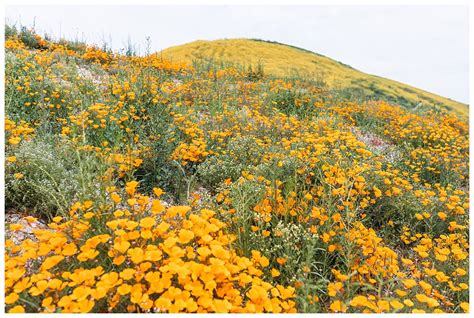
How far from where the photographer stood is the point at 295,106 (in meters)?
8.34

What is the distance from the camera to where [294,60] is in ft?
78.9

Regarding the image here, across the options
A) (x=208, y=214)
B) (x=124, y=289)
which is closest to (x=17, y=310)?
(x=124, y=289)

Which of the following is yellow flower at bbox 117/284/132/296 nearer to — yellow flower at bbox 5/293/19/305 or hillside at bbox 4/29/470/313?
hillside at bbox 4/29/470/313

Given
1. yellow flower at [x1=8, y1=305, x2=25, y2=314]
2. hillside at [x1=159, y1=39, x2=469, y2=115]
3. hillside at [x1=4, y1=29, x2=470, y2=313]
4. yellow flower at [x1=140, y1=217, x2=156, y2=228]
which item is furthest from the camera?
hillside at [x1=159, y1=39, x2=469, y2=115]

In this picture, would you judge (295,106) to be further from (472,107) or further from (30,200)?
(30,200)

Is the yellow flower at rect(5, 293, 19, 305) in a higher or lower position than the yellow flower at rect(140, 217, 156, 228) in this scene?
lower

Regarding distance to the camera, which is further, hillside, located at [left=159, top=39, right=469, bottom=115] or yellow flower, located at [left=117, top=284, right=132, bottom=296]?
hillside, located at [left=159, top=39, right=469, bottom=115]

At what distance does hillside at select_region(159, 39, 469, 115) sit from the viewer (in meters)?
21.7

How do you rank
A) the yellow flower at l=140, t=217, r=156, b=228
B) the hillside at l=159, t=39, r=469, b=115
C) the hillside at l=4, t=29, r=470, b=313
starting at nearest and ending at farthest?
the hillside at l=4, t=29, r=470, b=313 < the yellow flower at l=140, t=217, r=156, b=228 < the hillside at l=159, t=39, r=469, b=115

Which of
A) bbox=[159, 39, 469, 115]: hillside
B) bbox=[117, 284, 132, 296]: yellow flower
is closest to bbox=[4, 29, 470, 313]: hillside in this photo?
bbox=[117, 284, 132, 296]: yellow flower

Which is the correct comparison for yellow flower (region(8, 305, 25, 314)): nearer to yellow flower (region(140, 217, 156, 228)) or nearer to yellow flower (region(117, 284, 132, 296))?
yellow flower (region(117, 284, 132, 296))

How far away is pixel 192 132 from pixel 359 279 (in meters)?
3.05

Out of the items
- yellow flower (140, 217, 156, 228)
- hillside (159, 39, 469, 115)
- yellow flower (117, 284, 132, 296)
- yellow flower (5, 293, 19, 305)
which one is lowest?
yellow flower (5, 293, 19, 305)
